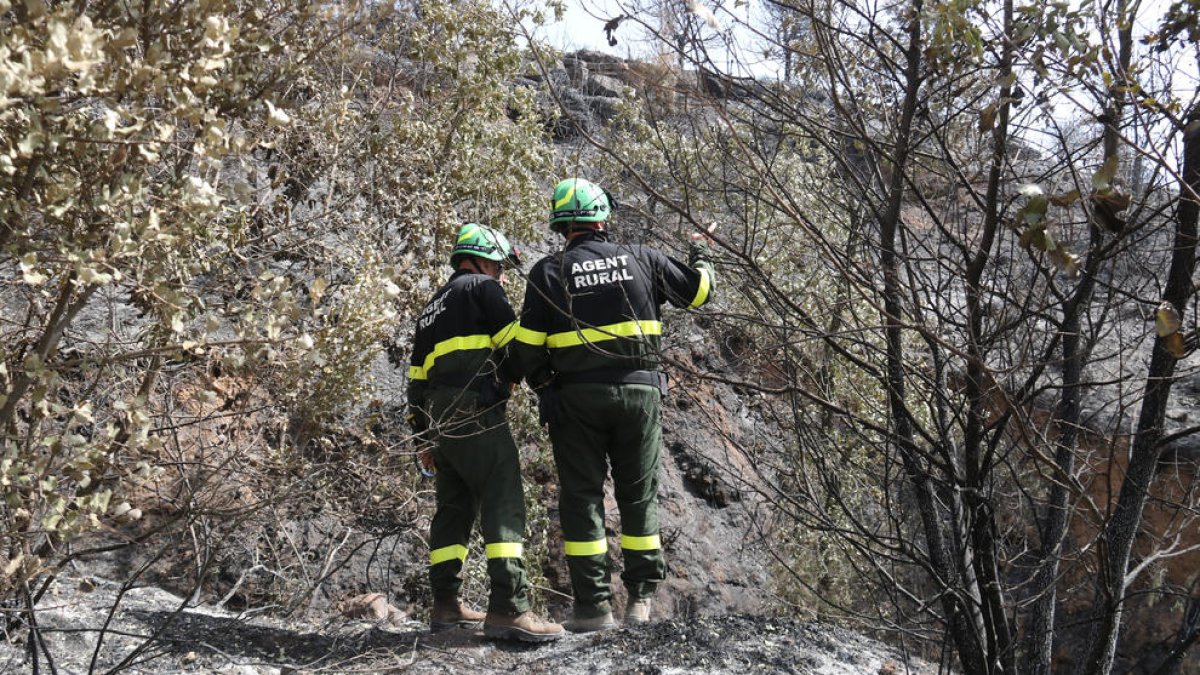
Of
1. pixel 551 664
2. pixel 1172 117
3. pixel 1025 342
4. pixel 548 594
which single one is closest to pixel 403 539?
pixel 548 594

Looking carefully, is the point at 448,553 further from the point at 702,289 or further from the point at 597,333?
the point at 702,289

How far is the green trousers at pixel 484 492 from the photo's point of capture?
4.98m

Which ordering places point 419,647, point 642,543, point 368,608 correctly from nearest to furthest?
point 419,647 < point 642,543 < point 368,608

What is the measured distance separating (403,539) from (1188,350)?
563 centimetres

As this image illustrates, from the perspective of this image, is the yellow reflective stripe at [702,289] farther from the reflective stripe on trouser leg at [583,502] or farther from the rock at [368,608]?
the rock at [368,608]

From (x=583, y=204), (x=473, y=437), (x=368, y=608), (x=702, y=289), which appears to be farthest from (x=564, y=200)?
(x=368, y=608)

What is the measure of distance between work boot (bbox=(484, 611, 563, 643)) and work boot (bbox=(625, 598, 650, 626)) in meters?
0.38

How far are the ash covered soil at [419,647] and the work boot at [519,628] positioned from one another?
0.04m

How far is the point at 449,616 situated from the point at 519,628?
1.74 ft

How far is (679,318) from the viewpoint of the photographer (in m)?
8.95

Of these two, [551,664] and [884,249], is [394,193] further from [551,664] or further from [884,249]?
[884,249]

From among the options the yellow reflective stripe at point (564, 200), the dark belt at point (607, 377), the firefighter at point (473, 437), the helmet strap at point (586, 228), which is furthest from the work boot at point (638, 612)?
the yellow reflective stripe at point (564, 200)

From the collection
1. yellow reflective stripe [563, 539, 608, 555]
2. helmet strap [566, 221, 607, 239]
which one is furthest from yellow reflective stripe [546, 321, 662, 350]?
yellow reflective stripe [563, 539, 608, 555]

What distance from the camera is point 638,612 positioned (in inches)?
206
